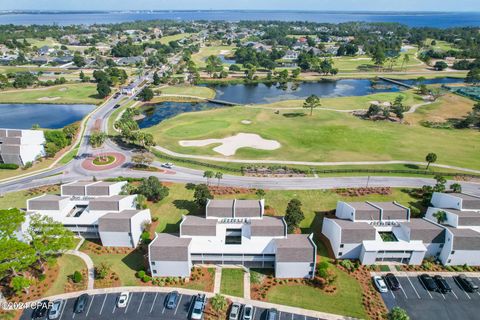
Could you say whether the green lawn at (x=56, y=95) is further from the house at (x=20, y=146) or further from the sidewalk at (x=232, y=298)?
the sidewalk at (x=232, y=298)

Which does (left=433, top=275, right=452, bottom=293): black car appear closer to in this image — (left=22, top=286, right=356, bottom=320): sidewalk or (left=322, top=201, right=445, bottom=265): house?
(left=322, top=201, right=445, bottom=265): house

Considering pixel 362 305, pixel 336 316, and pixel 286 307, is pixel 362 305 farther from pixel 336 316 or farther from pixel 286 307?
pixel 286 307

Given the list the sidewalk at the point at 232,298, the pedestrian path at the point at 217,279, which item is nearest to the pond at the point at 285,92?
the pedestrian path at the point at 217,279

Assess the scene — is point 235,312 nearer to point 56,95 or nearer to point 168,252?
point 168,252

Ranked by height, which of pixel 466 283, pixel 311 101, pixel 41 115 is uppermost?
pixel 311 101

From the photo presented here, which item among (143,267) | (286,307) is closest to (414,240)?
(286,307)

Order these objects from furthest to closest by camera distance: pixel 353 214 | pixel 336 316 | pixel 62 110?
pixel 62 110
pixel 353 214
pixel 336 316

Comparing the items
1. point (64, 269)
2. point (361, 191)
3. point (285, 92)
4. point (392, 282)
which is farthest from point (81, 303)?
point (285, 92)
